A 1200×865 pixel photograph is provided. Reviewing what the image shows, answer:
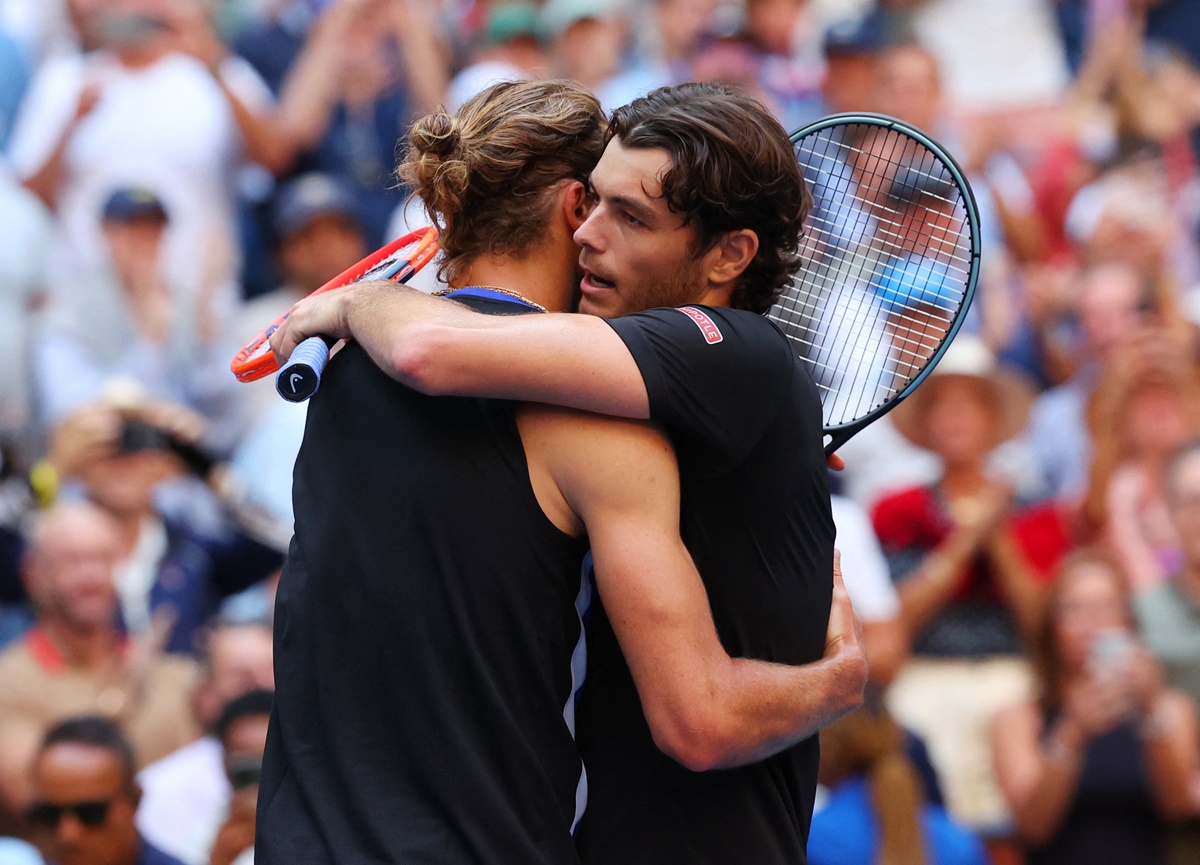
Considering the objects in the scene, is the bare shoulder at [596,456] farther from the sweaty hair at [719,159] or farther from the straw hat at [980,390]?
the straw hat at [980,390]

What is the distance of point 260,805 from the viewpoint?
2.26m

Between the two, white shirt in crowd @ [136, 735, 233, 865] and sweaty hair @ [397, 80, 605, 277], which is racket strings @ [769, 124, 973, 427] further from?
white shirt in crowd @ [136, 735, 233, 865]

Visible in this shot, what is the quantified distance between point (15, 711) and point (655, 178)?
10.7 feet

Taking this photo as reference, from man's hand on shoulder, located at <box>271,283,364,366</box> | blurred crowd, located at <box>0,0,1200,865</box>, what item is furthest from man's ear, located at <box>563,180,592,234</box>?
blurred crowd, located at <box>0,0,1200,865</box>

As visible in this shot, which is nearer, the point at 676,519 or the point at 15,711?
the point at 676,519

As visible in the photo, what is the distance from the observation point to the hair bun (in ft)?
7.70

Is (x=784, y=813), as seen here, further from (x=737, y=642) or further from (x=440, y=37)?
(x=440, y=37)

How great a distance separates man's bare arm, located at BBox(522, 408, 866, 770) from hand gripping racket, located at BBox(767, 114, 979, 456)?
1.92 feet

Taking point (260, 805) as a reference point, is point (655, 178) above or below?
above

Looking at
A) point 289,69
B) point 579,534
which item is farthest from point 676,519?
point 289,69

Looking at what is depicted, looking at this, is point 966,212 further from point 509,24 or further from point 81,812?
point 509,24

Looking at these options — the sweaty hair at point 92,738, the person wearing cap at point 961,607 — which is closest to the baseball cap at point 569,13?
the person wearing cap at point 961,607

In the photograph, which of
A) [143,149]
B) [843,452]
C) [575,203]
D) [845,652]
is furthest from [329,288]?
[143,149]

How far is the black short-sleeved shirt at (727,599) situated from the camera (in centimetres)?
216
